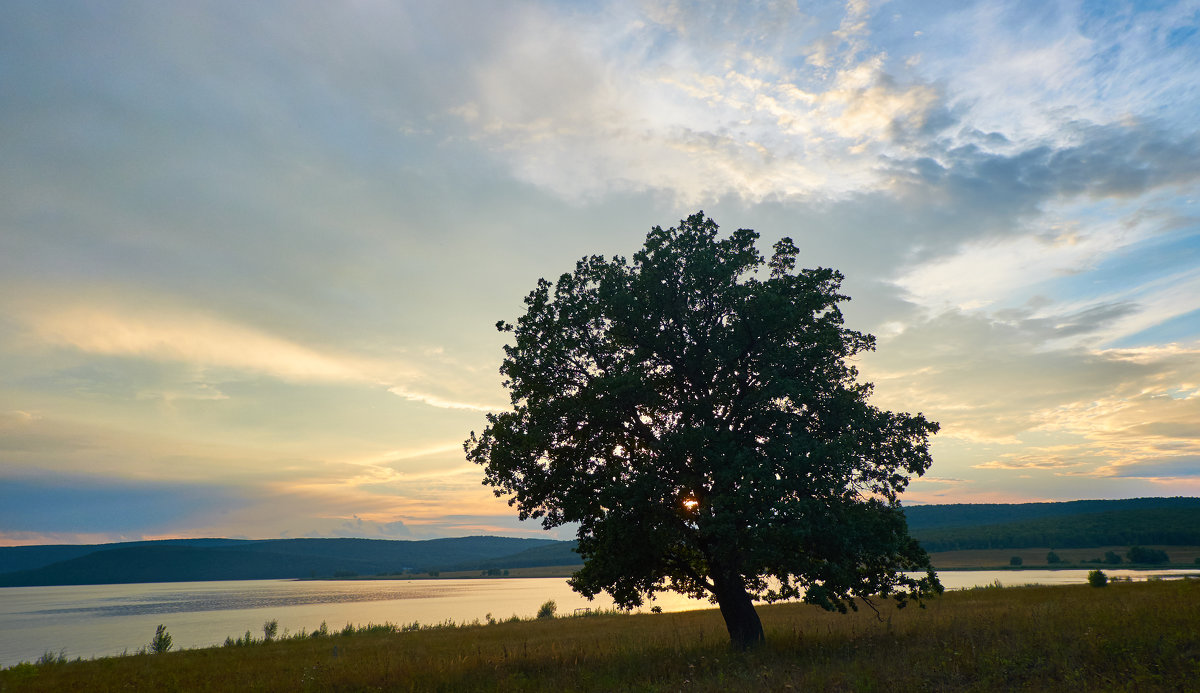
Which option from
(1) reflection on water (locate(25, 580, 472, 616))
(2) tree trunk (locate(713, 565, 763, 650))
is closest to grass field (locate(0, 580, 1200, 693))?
(2) tree trunk (locate(713, 565, 763, 650))

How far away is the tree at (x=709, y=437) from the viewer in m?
16.8

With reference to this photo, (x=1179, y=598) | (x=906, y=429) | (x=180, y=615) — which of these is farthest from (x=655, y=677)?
(x=180, y=615)

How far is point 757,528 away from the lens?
54.5ft

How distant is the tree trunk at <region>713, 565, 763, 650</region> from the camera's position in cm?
1905

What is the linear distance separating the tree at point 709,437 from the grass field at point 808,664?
1.81 m

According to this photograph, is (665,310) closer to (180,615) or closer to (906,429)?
(906,429)

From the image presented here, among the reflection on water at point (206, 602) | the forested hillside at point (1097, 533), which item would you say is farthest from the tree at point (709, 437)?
the forested hillside at point (1097, 533)

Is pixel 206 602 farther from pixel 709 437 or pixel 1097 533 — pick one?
pixel 1097 533

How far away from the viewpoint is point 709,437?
1808 centimetres

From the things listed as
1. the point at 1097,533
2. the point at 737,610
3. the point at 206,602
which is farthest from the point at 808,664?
the point at 1097,533

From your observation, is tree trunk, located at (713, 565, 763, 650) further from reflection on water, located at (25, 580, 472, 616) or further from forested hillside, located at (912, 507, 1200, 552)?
forested hillside, located at (912, 507, 1200, 552)

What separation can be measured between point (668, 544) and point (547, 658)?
562cm

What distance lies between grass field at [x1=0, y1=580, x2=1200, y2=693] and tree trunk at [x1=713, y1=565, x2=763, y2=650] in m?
0.69

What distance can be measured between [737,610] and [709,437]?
5.95 m
